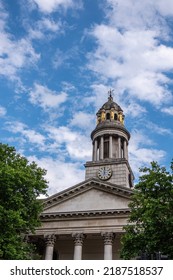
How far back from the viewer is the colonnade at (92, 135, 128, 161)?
164ft

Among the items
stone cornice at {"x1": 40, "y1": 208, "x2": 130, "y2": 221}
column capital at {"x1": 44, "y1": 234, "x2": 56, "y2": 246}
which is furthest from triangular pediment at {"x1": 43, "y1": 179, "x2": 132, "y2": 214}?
column capital at {"x1": 44, "y1": 234, "x2": 56, "y2": 246}

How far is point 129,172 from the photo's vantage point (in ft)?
161

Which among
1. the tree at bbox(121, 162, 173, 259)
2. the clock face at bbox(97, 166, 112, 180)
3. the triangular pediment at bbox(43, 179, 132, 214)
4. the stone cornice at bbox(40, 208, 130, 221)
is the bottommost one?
the tree at bbox(121, 162, 173, 259)

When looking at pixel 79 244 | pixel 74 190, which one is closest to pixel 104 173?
pixel 74 190

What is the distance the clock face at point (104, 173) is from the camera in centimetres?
4636

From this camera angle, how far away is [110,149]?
50.2 m

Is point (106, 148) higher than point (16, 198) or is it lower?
higher

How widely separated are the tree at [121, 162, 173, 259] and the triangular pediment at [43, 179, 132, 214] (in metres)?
13.5

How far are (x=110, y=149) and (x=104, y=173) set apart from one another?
15.9 ft

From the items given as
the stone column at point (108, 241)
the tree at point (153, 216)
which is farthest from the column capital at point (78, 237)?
the tree at point (153, 216)

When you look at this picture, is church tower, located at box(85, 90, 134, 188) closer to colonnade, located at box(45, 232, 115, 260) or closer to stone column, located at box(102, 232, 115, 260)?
stone column, located at box(102, 232, 115, 260)

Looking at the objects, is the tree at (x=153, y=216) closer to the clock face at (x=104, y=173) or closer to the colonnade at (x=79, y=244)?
the colonnade at (x=79, y=244)

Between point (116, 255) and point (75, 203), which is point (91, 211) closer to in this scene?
point (75, 203)

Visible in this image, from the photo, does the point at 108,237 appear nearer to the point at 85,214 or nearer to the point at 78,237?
the point at 78,237
